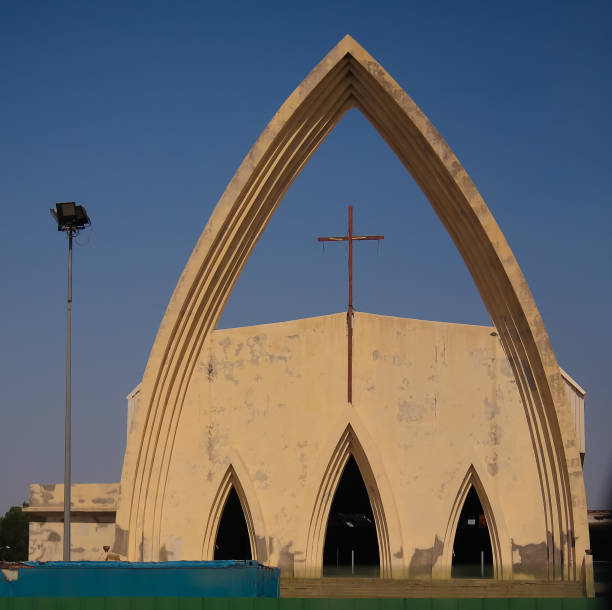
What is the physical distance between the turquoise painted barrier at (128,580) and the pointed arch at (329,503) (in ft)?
24.4

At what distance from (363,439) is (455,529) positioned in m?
2.99

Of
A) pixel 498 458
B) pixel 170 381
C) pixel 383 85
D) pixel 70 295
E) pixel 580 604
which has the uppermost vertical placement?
pixel 383 85

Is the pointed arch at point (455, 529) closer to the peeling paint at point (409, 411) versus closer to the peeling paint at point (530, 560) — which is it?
the peeling paint at point (530, 560)

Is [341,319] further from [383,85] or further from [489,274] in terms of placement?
[383,85]

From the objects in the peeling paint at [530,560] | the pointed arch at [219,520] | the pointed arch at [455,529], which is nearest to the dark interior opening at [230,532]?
the pointed arch at [219,520]

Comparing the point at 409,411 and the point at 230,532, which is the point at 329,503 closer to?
the point at 409,411

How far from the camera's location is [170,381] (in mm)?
22766

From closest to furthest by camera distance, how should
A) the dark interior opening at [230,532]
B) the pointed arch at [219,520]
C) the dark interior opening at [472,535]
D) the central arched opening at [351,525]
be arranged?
the pointed arch at [219,520]
the dark interior opening at [230,532]
the dark interior opening at [472,535]
the central arched opening at [351,525]

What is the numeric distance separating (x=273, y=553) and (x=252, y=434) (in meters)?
2.86

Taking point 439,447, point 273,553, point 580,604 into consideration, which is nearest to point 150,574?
point 580,604

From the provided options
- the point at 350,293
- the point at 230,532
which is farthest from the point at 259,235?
the point at 230,532

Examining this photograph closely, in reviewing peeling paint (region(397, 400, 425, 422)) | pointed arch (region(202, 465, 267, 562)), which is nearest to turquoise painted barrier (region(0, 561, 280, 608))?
pointed arch (region(202, 465, 267, 562))

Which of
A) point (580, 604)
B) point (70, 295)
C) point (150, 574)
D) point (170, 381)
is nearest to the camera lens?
point (580, 604)

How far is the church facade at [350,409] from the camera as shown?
21953mm
